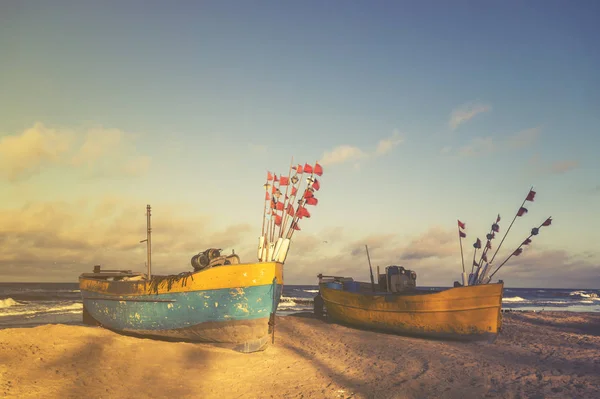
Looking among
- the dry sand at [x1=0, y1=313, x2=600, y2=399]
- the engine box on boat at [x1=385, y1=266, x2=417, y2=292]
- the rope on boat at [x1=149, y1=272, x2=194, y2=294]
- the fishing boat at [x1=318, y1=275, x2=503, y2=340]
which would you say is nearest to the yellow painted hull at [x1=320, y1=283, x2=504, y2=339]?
the fishing boat at [x1=318, y1=275, x2=503, y2=340]

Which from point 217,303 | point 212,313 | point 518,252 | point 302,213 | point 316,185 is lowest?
point 212,313

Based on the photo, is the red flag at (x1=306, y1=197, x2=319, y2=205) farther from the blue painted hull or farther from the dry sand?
the dry sand

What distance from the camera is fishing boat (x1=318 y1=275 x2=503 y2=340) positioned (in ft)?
48.4

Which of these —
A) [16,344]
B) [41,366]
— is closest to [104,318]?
[16,344]

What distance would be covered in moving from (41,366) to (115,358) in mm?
1609

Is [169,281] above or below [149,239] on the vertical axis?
below

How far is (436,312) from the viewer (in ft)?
50.6

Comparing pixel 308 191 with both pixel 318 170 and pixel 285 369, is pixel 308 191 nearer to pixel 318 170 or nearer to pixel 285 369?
pixel 318 170

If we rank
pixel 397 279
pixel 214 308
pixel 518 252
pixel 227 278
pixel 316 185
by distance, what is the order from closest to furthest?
pixel 227 278
pixel 214 308
pixel 316 185
pixel 518 252
pixel 397 279

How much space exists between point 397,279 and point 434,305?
283cm

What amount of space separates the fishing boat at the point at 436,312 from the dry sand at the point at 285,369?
Result: 2.05 ft

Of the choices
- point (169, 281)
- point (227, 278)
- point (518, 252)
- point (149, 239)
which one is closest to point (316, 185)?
point (227, 278)

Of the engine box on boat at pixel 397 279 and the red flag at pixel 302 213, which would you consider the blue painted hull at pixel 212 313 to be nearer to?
the red flag at pixel 302 213

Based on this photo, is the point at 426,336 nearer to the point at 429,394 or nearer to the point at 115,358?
the point at 429,394
